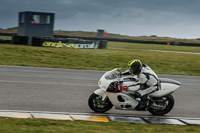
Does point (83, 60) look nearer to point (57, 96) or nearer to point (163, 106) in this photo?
point (57, 96)

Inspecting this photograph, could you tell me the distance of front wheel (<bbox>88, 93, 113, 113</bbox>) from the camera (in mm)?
8094

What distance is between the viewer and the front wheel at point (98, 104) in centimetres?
809

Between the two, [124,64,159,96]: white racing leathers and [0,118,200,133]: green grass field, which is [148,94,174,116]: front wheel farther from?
[0,118,200,133]: green grass field

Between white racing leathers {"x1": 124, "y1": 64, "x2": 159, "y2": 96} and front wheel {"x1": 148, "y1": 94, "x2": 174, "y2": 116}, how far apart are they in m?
0.36

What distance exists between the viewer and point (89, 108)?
28.1ft

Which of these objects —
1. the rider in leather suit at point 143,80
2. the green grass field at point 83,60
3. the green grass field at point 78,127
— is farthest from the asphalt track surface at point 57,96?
the green grass field at point 83,60

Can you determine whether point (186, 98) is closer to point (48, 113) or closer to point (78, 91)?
point (78, 91)

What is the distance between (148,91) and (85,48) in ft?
67.8

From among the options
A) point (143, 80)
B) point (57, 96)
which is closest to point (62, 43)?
point (57, 96)

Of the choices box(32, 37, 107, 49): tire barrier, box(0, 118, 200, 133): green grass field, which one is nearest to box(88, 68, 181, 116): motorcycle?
box(0, 118, 200, 133): green grass field

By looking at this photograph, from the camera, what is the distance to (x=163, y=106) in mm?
8281

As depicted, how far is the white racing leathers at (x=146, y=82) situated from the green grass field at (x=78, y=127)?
121 cm

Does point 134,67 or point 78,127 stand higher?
point 134,67

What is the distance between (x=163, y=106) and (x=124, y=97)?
1.06 m
